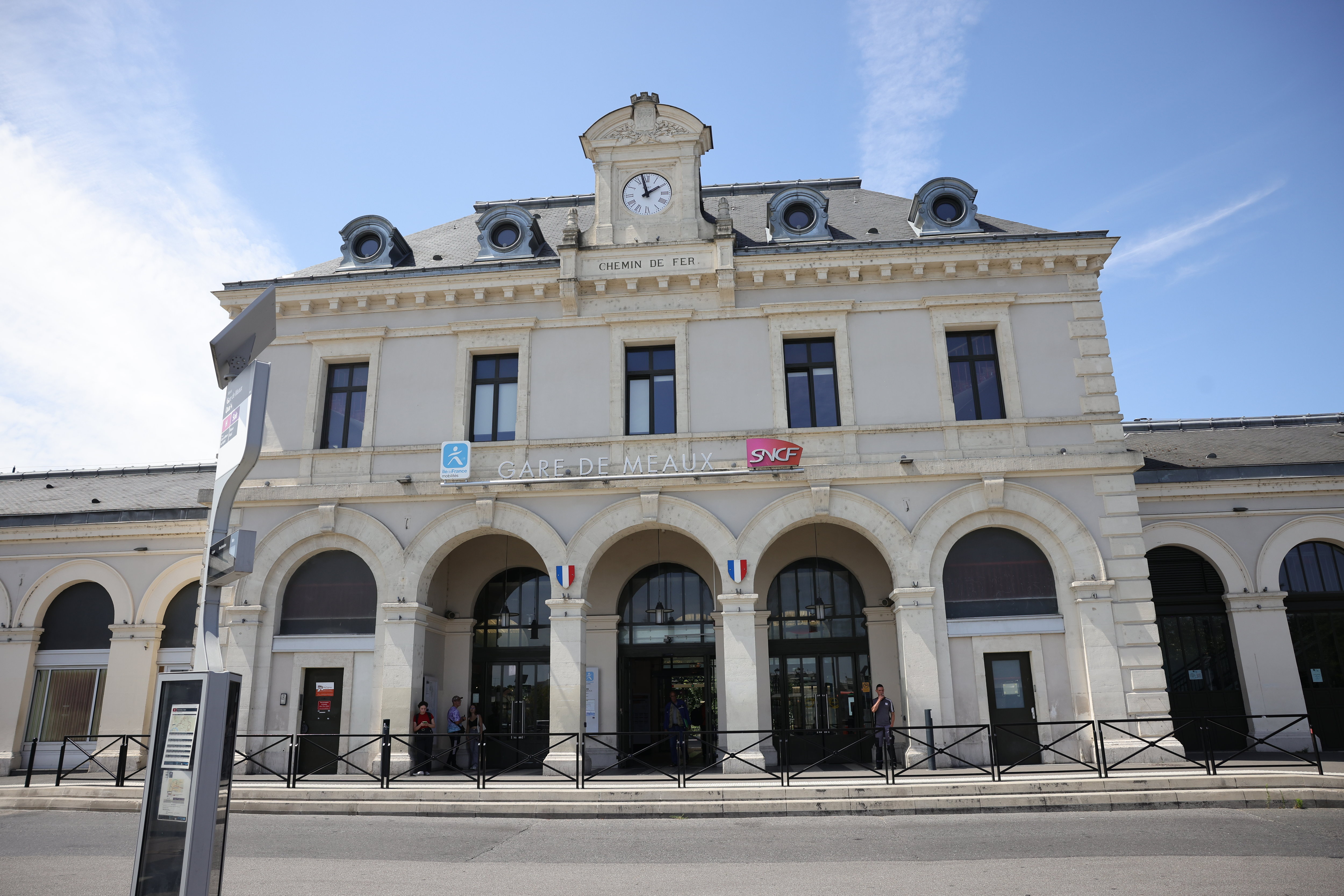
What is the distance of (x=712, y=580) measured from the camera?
1933 cm

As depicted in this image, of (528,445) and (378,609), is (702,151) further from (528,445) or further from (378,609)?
(378,609)

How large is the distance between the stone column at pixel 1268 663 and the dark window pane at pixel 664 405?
12.4m

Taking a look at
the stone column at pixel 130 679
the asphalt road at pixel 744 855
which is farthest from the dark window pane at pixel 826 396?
the stone column at pixel 130 679

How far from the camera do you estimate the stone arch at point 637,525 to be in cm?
1741

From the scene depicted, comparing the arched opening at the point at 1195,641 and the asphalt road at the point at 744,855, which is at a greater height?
the arched opening at the point at 1195,641

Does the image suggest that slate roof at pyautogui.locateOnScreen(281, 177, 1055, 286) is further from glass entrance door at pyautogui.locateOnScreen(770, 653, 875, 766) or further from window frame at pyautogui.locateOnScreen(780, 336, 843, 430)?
glass entrance door at pyautogui.locateOnScreen(770, 653, 875, 766)

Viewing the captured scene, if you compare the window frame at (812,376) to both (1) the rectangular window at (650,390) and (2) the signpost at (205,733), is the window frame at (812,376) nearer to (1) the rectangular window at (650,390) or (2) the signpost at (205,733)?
(1) the rectangular window at (650,390)

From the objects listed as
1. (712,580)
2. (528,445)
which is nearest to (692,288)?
(528,445)

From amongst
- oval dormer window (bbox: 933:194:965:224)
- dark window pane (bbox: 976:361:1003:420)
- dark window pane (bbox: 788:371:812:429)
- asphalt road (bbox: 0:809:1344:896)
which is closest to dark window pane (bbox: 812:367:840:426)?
dark window pane (bbox: 788:371:812:429)

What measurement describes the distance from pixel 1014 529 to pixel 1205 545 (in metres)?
5.23

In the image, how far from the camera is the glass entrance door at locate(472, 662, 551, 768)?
1909 cm

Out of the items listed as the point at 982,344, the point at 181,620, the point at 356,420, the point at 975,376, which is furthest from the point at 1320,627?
the point at 181,620

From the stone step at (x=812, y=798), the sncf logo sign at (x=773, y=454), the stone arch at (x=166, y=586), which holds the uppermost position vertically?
the sncf logo sign at (x=773, y=454)

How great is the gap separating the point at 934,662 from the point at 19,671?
66.1ft
